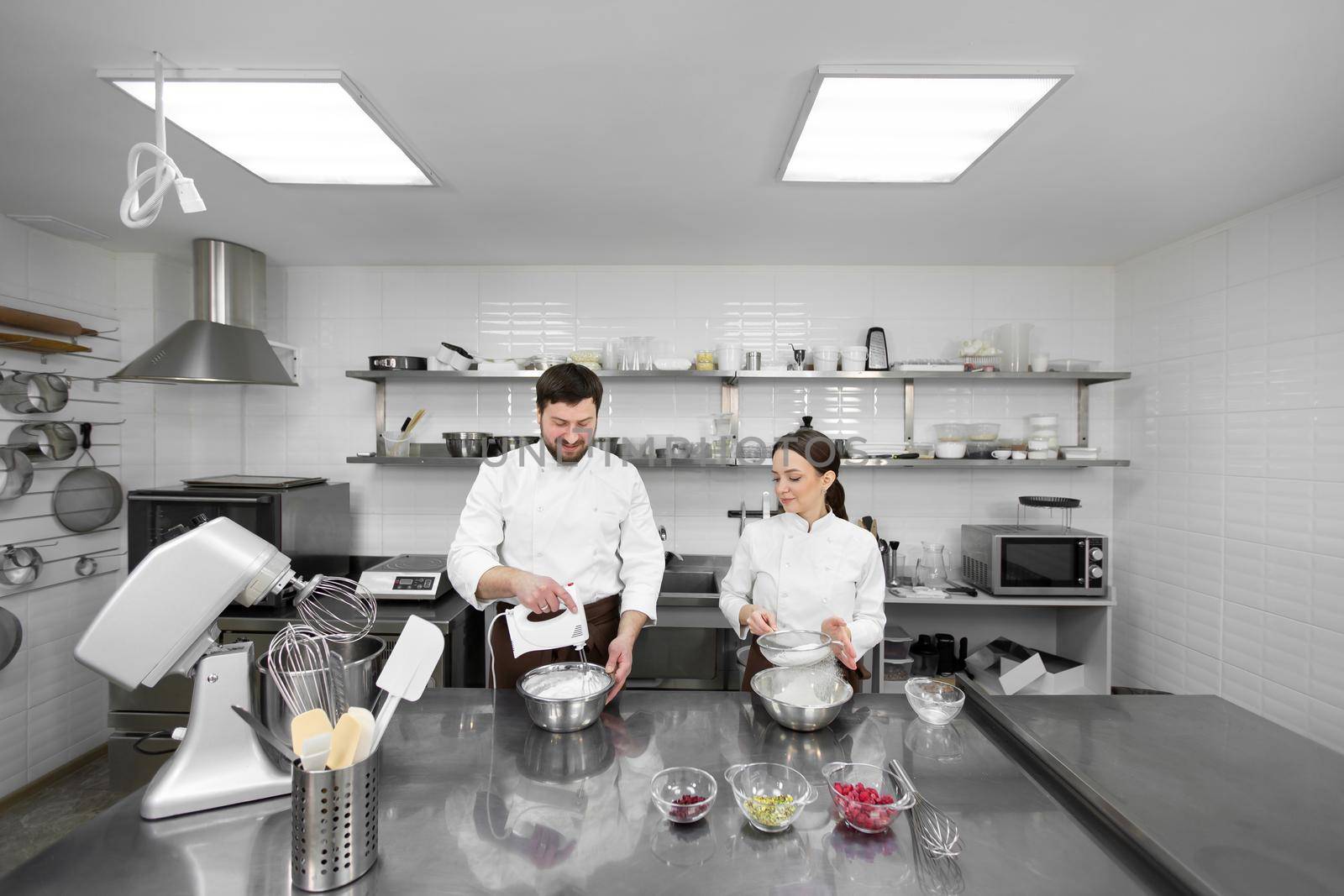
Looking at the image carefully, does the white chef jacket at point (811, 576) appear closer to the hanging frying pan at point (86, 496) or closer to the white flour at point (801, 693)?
the white flour at point (801, 693)

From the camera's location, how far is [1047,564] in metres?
3.16

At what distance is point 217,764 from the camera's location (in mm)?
1161

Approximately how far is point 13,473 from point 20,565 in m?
0.42

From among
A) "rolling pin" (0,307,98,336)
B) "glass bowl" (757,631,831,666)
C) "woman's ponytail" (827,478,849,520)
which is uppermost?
"rolling pin" (0,307,98,336)

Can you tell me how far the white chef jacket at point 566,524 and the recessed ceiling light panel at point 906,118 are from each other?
49.1 inches

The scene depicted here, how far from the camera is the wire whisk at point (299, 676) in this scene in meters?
1.16

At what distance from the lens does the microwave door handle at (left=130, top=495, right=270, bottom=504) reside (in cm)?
297

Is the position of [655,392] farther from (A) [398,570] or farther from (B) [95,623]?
(B) [95,623]

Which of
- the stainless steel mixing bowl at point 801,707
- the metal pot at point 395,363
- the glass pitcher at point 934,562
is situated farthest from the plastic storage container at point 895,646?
the metal pot at point 395,363

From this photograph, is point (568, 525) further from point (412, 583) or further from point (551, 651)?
point (412, 583)

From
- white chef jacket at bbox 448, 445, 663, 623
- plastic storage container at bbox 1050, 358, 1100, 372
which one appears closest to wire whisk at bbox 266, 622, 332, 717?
white chef jacket at bbox 448, 445, 663, 623

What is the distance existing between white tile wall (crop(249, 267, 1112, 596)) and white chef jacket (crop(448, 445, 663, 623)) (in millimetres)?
1530

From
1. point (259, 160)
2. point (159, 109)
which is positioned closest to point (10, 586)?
point (259, 160)

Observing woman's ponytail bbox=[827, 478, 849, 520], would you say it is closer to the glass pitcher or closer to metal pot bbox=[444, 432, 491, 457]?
the glass pitcher
